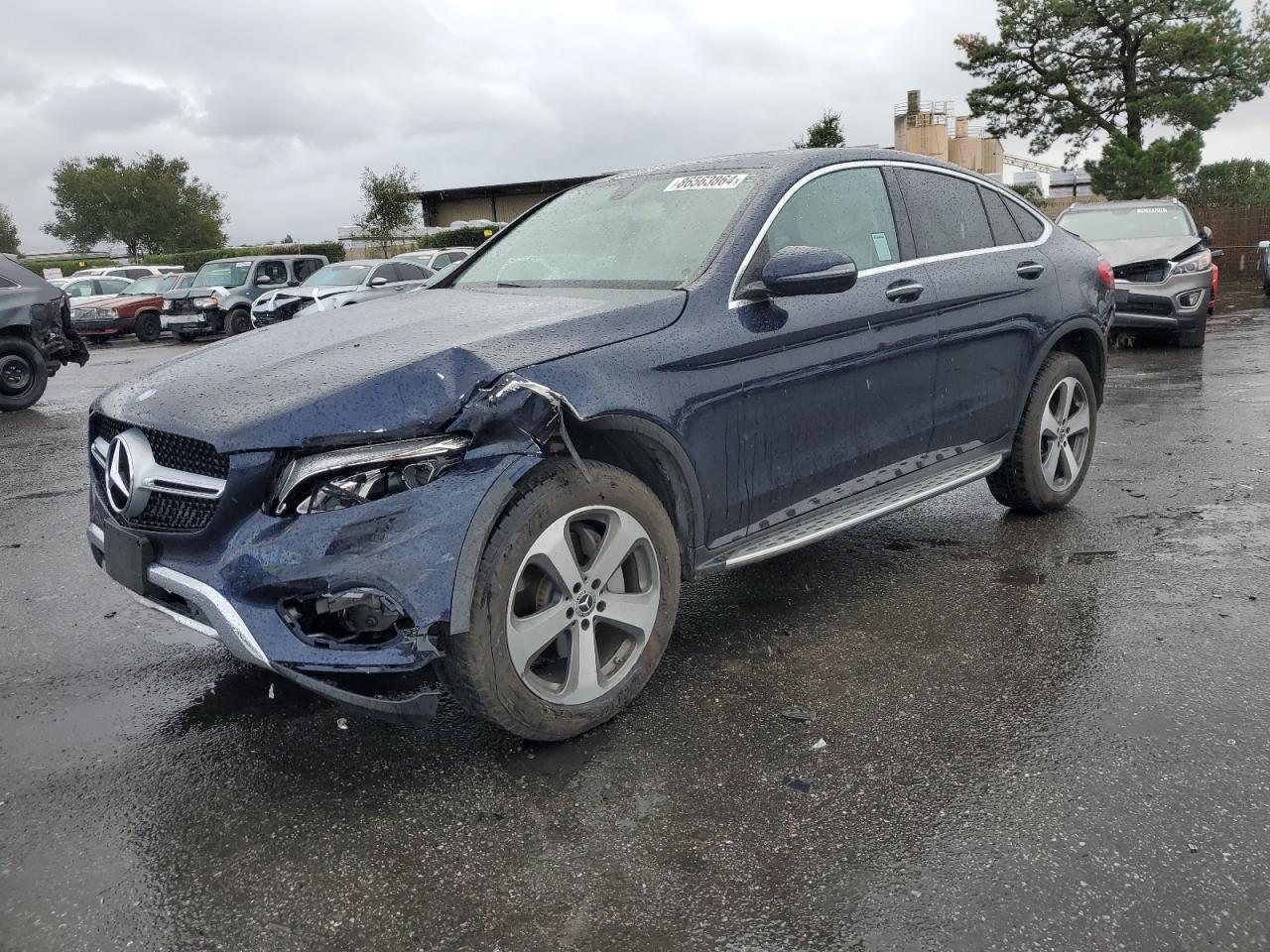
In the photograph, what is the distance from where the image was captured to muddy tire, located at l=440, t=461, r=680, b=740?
2785 millimetres

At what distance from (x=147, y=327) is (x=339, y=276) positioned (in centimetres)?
790

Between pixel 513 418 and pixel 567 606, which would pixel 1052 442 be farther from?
pixel 513 418

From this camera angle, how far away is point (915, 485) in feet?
14.2

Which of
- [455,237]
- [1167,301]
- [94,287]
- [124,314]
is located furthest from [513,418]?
[455,237]

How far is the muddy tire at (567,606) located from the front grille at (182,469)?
2.54 feet

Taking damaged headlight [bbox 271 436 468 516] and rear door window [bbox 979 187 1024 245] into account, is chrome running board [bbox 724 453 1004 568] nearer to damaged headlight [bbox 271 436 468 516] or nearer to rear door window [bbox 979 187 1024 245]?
rear door window [bbox 979 187 1024 245]

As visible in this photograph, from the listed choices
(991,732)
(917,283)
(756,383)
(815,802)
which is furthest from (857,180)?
(815,802)

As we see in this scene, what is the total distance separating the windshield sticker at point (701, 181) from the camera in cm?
402

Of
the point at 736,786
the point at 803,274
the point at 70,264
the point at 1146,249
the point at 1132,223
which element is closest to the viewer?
the point at 736,786

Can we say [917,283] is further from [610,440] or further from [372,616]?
[372,616]

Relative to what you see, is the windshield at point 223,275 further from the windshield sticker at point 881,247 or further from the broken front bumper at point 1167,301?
the windshield sticker at point 881,247

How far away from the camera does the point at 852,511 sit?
13.2 feet

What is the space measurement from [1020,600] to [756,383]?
1.57 metres

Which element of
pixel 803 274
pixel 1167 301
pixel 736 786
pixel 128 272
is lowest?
pixel 736 786
